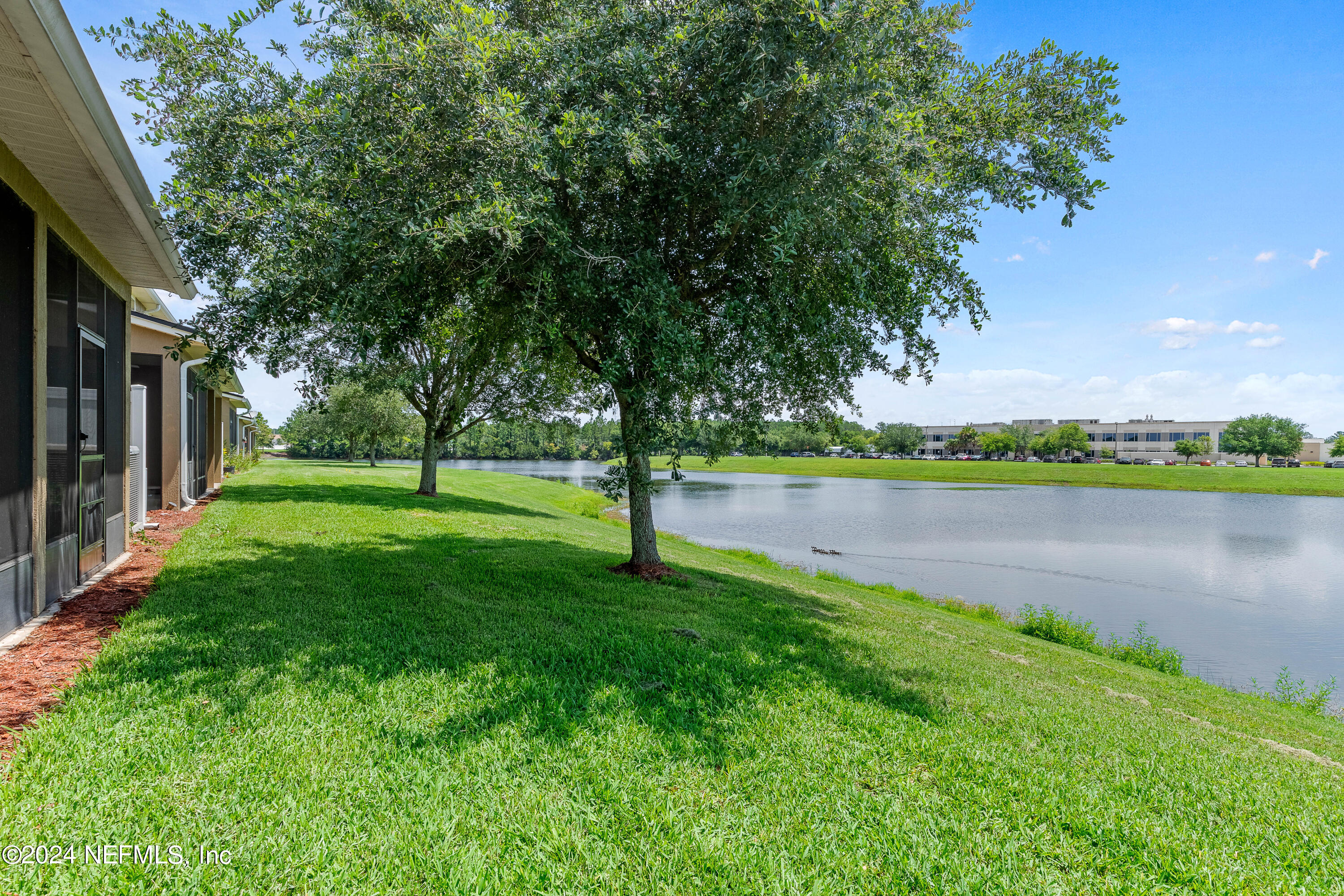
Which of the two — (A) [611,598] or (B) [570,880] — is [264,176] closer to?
(A) [611,598]

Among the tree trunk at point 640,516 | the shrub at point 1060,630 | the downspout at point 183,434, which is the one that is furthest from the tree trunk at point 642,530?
the downspout at point 183,434

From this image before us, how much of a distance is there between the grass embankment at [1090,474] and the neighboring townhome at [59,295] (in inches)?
1441

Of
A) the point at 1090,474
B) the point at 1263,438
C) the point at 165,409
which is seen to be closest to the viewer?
the point at 165,409

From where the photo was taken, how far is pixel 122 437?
8000 mm

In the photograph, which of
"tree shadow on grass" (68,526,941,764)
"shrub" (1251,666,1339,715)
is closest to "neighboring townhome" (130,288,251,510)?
"tree shadow on grass" (68,526,941,764)

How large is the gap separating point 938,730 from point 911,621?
488cm

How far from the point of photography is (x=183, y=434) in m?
12.1

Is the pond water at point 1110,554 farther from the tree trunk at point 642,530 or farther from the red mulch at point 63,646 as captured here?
the red mulch at point 63,646

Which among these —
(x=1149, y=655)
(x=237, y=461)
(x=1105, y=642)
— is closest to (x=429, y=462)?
(x=237, y=461)

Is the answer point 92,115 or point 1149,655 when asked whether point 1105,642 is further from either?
point 92,115

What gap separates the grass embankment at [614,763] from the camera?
8.71 feet

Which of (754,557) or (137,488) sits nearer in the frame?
(137,488)

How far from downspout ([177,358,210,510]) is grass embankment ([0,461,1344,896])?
6816 mm

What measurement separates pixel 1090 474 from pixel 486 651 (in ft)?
238
